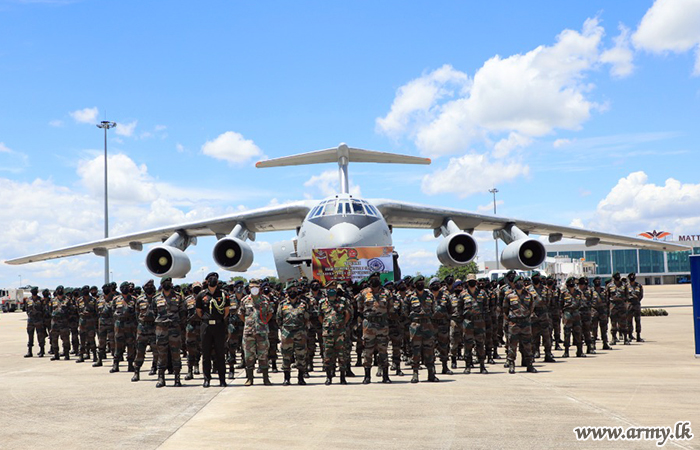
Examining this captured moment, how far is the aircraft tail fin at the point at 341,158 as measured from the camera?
2327 cm

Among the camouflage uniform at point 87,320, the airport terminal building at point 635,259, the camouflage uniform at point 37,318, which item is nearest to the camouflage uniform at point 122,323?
the camouflage uniform at point 87,320

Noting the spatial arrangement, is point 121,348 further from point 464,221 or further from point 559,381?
point 464,221

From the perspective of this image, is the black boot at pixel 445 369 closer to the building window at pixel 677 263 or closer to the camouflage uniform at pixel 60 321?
the camouflage uniform at pixel 60 321

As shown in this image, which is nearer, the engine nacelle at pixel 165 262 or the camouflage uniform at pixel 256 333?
the camouflage uniform at pixel 256 333

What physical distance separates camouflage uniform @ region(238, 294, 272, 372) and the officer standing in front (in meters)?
0.35

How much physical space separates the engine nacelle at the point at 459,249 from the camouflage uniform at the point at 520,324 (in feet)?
25.3

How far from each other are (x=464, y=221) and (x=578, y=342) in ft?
31.7

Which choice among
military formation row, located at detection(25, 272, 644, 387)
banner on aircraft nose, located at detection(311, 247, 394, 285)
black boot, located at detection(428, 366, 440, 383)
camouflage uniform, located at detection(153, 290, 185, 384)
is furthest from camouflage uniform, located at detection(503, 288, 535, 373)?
camouflage uniform, located at detection(153, 290, 185, 384)

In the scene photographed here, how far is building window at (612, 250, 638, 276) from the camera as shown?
8600cm

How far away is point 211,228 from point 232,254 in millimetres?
3361

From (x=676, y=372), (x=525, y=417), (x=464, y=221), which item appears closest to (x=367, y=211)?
(x=464, y=221)

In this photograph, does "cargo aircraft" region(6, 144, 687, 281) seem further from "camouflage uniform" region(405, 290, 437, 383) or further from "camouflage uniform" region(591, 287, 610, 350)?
"camouflage uniform" region(405, 290, 437, 383)

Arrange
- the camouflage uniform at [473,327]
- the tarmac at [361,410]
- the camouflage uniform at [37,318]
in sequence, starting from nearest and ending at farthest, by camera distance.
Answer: the tarmac at [361,410] → the camouflage uniform at [473,327] → the camouflage uniform at [37,318]

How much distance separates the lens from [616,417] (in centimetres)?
689
